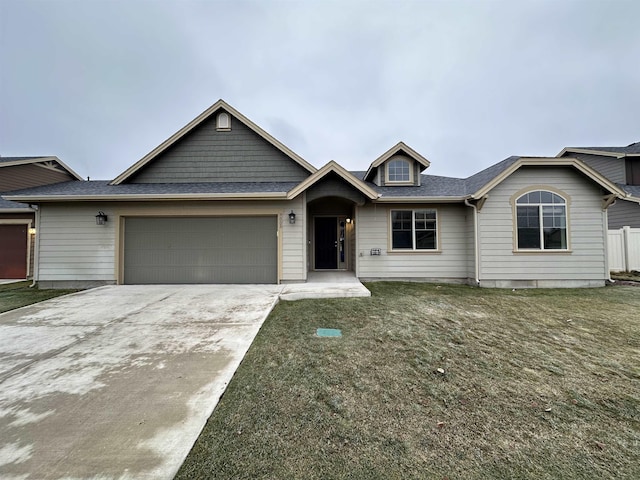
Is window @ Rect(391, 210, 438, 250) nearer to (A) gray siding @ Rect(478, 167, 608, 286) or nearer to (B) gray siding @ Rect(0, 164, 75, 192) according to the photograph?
(A) gray siding @ Rect(478, 167, 608, 286)

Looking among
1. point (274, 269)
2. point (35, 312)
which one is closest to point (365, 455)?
point (274, 269)

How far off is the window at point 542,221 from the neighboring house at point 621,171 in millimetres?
6113

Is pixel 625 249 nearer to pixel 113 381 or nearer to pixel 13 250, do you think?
pixel 113 381

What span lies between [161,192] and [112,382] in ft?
21.5

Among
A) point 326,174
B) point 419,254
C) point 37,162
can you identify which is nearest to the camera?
point 326,174

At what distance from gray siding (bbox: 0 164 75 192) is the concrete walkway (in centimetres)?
1096

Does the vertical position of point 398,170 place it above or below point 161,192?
Answer: above

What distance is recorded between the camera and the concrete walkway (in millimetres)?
1864

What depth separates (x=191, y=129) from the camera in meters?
9.41

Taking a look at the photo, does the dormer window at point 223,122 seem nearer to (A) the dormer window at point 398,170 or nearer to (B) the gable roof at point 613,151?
(A) the dormer window at point 398,170

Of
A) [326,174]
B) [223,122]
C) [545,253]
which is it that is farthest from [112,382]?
[545,253]

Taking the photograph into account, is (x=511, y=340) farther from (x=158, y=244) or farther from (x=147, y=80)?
(x=147, y=80)

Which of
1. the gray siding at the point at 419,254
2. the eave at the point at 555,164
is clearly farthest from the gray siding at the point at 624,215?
the gray siding at the point at 419,254

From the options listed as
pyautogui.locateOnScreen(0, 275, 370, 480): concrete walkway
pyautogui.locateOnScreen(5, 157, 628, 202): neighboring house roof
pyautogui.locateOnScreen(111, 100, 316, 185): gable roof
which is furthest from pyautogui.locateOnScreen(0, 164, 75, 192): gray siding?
pyautogui.locateOnScreen(0, 275, 370, 480): concrete walkway
